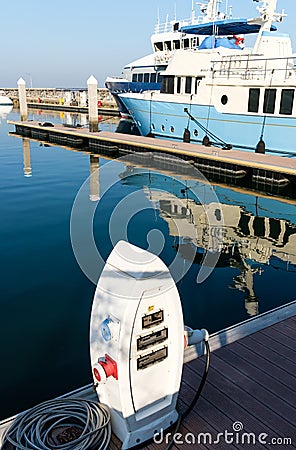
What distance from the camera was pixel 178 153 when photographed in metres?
16.8

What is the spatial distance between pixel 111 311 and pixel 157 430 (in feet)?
3.32

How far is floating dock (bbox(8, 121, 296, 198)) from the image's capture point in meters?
13.7

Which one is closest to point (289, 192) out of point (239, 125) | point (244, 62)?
point (239, 125)

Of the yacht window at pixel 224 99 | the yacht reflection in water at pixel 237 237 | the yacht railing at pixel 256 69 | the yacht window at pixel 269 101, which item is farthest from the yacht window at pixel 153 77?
the yacht reflection in water at pixel 237 237

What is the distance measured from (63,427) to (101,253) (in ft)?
19.0

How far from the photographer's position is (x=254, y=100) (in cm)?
1647

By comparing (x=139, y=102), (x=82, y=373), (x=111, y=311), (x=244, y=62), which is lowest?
(x=82, y=373)

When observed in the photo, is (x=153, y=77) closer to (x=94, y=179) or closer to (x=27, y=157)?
(x=27, y=157)

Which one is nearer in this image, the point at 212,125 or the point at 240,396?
the point at 240,396

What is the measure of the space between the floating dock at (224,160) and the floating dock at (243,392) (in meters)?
10.3

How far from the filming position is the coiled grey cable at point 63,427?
253 centimetres

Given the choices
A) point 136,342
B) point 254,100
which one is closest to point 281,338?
point 136,342

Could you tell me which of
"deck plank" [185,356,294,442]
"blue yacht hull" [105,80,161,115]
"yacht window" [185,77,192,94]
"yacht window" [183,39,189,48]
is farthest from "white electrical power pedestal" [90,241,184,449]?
"blue yacht hull" [105,80,161,115]

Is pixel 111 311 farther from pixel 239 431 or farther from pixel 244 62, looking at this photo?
pixel 244 62
